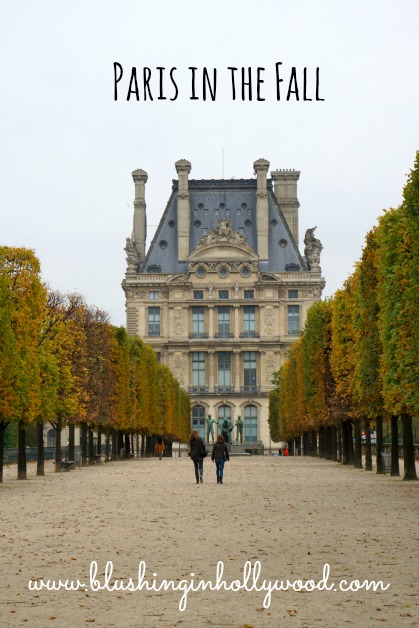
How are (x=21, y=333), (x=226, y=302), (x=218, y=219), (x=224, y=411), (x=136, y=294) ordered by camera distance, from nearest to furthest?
(x=21, y=333), (x=224, y=411), (x=226, y=302), (x=136, y=294), (x=218, y=219)

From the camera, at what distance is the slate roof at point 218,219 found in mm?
126250

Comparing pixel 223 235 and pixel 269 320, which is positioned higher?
pixel 223 235

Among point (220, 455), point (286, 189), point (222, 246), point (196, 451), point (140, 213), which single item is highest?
point (286, 189)

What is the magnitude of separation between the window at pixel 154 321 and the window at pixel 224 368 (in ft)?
23.3

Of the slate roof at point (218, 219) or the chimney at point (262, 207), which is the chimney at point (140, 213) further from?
the chimney at point (262, 207)

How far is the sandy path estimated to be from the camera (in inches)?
426

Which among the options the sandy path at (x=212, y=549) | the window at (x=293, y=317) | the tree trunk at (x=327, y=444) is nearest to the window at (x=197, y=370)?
the window at (x=293, y=317)

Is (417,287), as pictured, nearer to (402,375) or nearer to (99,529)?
(402,375)

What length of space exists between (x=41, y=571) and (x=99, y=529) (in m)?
5.38

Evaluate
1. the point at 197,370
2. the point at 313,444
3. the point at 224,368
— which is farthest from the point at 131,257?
the point at 313,444

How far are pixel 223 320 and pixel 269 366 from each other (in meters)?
6.91

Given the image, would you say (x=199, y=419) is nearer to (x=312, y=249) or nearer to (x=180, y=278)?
(x=180, y=278)

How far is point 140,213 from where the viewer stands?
433 feet

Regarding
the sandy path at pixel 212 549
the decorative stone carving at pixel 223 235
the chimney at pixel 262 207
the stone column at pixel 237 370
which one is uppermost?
the chimney at pixel 262 207
